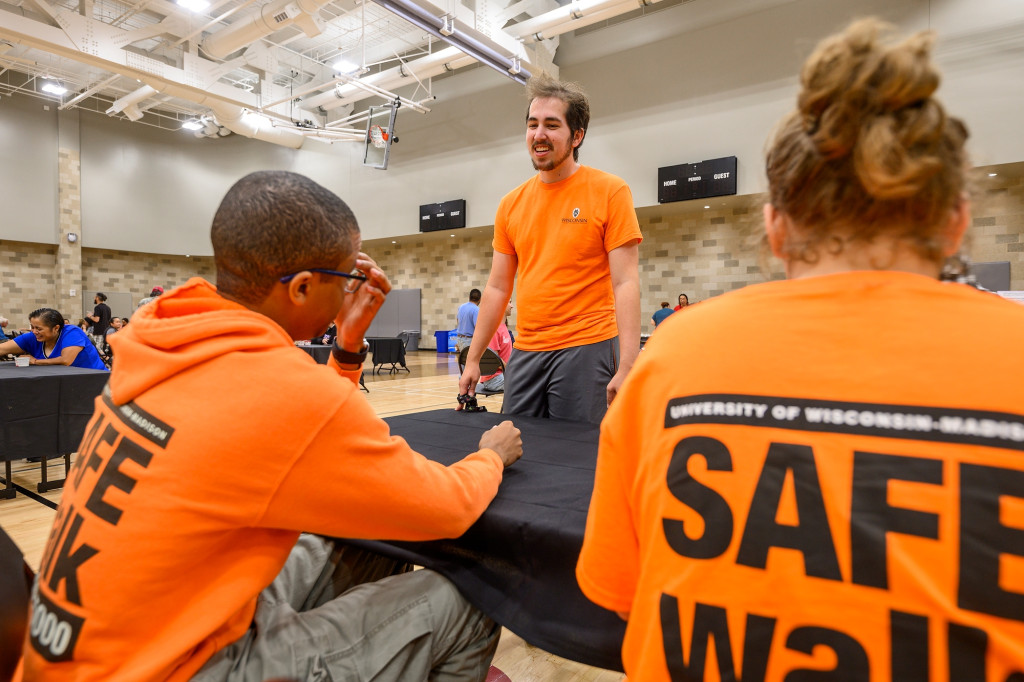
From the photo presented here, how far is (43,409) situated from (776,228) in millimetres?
4427

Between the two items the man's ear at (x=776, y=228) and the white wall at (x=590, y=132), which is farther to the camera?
the white wall at (x=590, y=132)

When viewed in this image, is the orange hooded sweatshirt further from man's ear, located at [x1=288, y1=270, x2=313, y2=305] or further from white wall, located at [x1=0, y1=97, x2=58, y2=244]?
white wall, located at [x1=0, y1=97, x2=58, y2=244]

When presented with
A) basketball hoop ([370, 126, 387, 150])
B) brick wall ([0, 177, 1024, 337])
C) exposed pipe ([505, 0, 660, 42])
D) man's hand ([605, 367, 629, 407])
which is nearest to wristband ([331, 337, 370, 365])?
man's hand ([605, 367, 629, 407])

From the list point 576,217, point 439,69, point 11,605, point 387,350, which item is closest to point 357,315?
point 11,605

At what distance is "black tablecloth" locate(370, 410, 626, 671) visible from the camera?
87cm

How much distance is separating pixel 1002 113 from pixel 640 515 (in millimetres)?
10161

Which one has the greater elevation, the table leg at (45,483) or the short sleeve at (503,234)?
the short sleeve at (503,234)

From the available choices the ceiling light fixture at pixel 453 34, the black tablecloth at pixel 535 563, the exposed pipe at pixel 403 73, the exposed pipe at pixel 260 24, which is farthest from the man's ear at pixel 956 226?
the exposed pipe at pixel 403 73

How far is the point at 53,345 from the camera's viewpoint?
462cm

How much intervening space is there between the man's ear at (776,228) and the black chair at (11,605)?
108 cm

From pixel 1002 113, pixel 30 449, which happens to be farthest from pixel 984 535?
pixel 1002 113

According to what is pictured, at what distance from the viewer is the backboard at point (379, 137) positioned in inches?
439

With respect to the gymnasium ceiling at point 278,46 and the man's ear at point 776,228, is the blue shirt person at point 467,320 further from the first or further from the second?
the man's ear at point 776,228

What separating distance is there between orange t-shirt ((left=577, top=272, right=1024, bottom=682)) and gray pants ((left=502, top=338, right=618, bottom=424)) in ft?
4.60
